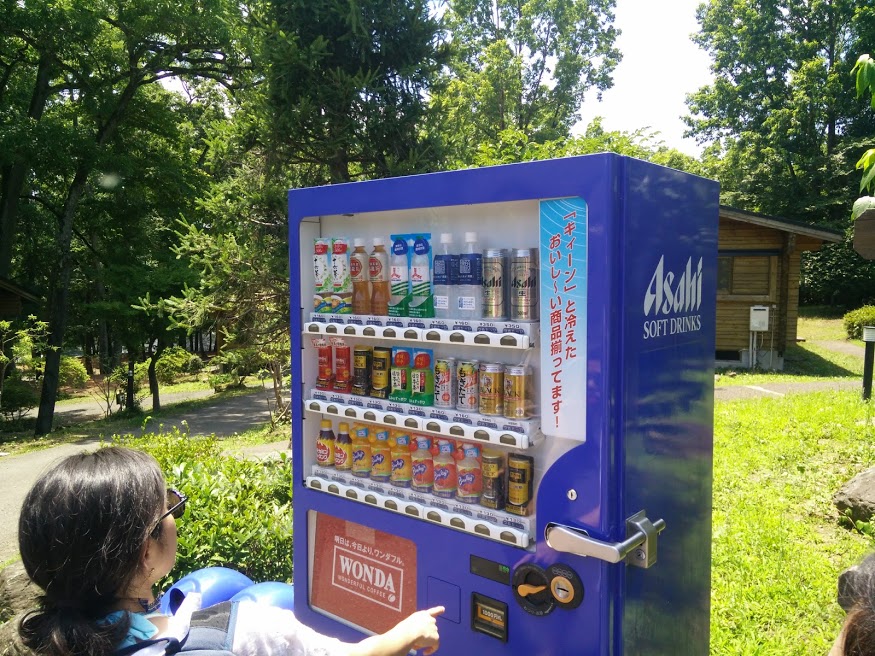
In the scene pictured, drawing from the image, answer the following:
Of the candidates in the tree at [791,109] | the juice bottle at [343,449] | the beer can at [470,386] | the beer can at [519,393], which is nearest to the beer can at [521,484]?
the beer can at [519,393]

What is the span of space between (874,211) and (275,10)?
628 centimetres

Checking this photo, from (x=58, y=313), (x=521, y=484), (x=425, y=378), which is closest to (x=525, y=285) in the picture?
(x=425, y=378)

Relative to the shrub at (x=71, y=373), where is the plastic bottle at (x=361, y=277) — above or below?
above

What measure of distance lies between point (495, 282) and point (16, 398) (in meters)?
19.2

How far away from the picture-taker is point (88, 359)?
909 inches

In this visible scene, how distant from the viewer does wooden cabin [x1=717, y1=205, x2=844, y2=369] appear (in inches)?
560

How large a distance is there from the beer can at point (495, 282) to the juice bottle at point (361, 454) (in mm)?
969

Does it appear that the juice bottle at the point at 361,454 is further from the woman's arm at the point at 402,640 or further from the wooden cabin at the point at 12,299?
the wooden cabin at the point at 12,299

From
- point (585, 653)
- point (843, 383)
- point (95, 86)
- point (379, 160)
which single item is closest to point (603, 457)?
point (585, 653)

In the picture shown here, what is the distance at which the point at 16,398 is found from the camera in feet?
56.1

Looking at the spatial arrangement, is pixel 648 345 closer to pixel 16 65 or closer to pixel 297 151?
pixel 297 151

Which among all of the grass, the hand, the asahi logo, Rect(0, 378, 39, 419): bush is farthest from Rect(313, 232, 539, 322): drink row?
Rect(0, 378, 39, 419): bush

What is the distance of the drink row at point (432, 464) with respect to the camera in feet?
8.08

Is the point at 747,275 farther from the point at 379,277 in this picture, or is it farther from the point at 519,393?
the point at 519,393
